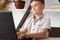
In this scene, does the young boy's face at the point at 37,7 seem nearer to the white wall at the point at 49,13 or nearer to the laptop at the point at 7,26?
the laptop at the point at 7,26

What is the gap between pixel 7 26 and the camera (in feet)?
4.04

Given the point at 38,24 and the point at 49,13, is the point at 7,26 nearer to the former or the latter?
the point at 38,24

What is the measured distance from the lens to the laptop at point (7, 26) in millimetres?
1213

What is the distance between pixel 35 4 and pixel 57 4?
1001 mm

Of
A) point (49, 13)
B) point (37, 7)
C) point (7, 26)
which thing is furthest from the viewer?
point (49, 13)

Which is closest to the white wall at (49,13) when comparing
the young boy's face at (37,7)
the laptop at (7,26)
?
the young boy's face at (37,7)

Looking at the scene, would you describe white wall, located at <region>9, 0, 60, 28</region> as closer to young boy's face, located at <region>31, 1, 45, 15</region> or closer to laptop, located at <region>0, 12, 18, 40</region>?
young boy's face, located at <region>31, 1, 45, 15</region>

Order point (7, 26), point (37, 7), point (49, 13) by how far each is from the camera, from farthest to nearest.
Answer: point (49, 13) → point (37, 7) → point (7, 26)

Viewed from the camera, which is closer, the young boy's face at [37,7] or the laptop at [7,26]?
the laptop at [7,26]

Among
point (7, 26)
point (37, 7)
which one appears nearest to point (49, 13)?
point (37, 7)

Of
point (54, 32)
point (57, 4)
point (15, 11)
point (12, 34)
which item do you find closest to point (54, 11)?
point (57, 4)

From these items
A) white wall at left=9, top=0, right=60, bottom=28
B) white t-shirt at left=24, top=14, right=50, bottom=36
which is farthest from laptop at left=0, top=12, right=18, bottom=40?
white wall at left=9, top=0, right=60, bottom=28

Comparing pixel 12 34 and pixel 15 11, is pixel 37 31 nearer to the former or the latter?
pixel 12 34

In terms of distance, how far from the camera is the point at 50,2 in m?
2.77
